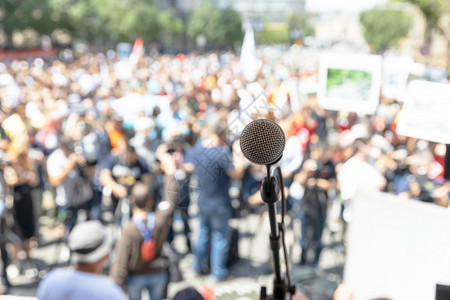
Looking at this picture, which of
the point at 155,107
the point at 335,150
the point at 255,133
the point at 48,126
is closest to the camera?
A: the point at 255,133

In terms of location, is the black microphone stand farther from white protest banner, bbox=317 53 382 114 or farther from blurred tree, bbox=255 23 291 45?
blurred tree, bbox=255 23 291 45

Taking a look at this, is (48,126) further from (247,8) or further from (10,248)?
(247,8)

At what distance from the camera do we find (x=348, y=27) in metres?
135

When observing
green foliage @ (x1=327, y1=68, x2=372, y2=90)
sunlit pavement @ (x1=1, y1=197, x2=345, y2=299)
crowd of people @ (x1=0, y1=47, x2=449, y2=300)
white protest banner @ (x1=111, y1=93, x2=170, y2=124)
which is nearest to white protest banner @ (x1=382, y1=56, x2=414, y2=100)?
crowd of people @ (x1=0, y1=47, x2=449, y2=300)

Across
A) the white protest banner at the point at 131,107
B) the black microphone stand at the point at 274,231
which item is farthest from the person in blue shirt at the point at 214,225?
the white protest banner at the point at 131,107

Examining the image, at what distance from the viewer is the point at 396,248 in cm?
237

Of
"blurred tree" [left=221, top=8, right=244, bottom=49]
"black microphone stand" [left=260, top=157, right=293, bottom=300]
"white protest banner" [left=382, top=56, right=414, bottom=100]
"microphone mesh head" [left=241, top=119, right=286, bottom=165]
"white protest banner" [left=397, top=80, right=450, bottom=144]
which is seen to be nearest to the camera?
"microphone mesh head" [left=241, top=119, right=286, bottom=165]

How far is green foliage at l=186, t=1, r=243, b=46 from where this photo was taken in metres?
80.5

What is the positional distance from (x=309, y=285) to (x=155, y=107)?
19.6 ft

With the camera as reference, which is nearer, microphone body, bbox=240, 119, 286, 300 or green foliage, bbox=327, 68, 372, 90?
microphone body, bbox=240, 119, 286, 300

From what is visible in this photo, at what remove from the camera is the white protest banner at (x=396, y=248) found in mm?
2195

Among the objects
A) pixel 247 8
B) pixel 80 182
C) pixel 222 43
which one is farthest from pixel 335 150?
→ pixel 247 8

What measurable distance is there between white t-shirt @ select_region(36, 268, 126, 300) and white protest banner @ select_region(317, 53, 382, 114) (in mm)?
4247

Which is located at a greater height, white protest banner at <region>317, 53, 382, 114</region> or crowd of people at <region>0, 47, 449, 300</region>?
white protest banner at <region>317, 53, 382, 114</region>
